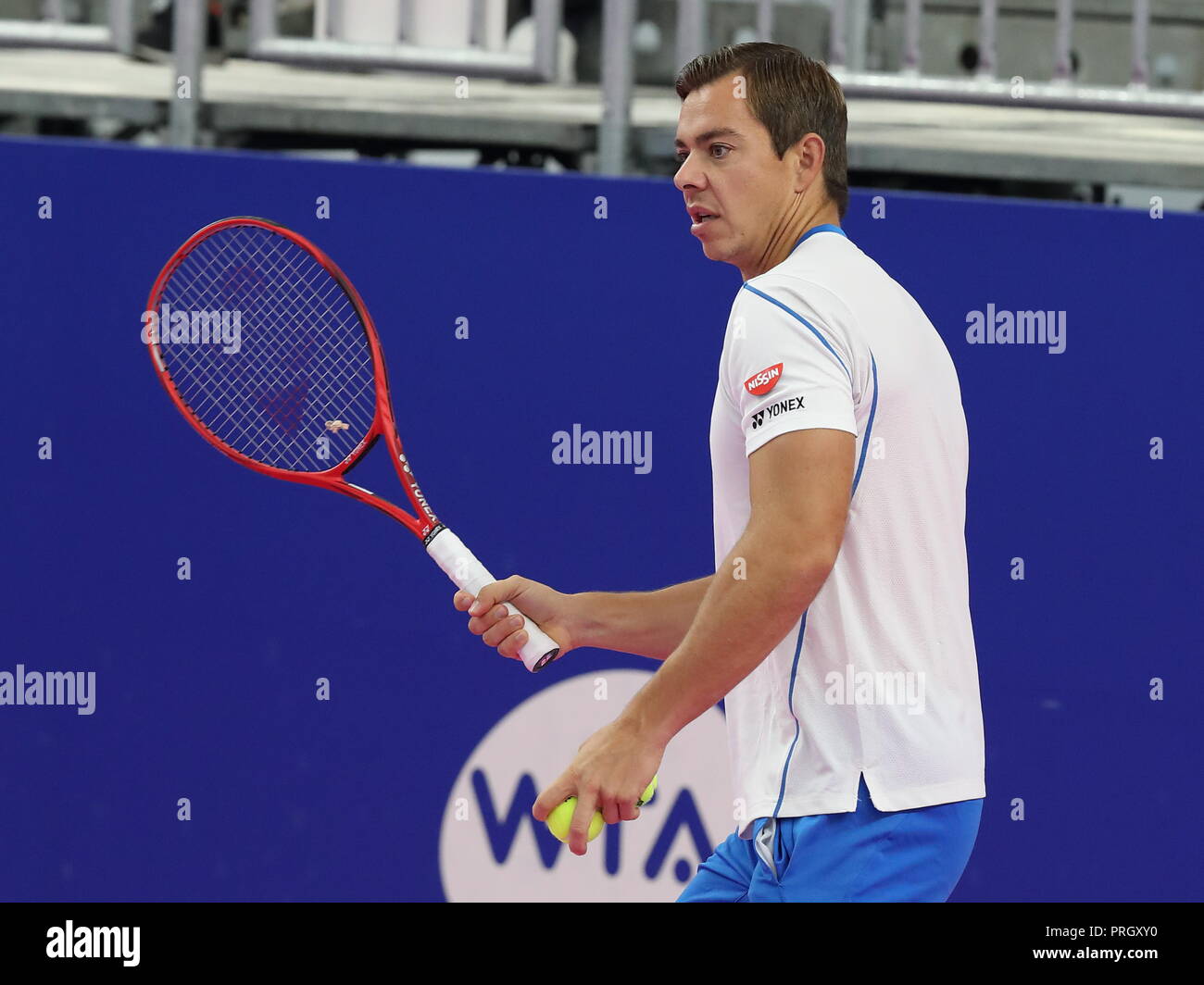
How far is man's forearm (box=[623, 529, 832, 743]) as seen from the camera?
202cm

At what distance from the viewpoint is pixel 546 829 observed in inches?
155

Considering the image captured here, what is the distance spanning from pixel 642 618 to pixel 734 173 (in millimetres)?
716

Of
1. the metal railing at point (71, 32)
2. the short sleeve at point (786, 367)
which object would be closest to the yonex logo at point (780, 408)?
the short sleeve at point (786, 367)

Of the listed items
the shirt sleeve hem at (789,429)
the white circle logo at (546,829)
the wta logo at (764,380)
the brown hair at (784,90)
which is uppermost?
the brown hair at (784,90)

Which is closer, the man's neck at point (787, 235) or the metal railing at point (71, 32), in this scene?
the man's neck at point (787, 235)

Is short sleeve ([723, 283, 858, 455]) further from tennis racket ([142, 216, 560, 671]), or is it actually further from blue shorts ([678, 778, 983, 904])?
tennis racket ([142, 216, 560, 671])

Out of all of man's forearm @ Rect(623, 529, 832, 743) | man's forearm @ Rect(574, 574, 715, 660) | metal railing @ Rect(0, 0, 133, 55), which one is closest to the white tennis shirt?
man's forearm @ Rect(623, 529, 832, 743)

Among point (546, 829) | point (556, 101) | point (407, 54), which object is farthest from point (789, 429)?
point (556, 101)

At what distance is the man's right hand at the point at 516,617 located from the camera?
2676mm

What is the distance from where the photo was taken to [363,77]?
179 inches

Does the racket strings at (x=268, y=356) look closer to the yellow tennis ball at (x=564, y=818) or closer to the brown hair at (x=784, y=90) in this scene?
the brown hair at (x=784, y=90)

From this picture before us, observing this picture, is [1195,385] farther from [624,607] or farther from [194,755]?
[194,755]

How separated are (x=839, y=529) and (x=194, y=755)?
2.22m

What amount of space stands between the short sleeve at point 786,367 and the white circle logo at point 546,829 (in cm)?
185
